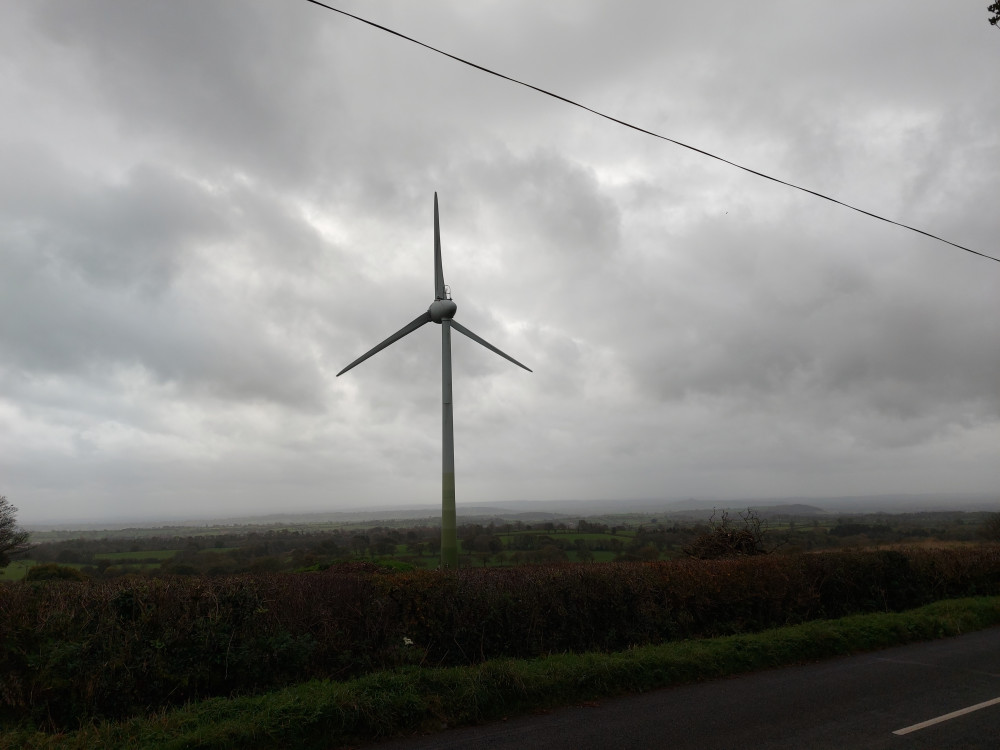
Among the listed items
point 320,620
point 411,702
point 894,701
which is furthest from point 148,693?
point 894,701

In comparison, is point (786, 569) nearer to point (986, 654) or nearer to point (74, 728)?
point (986, 654)

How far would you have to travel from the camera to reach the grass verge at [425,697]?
636 cm

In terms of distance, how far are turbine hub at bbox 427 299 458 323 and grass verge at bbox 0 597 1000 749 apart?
51.1 feet

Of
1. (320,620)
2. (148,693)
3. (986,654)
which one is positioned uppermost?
(320,620)

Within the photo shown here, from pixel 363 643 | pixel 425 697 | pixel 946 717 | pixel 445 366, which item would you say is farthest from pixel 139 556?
pixel 946 717

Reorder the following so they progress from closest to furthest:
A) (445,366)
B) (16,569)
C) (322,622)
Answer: (322,622) → (16,569) → (445,366)

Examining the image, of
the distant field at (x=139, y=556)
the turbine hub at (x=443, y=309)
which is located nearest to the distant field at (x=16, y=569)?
the distant field at (x=139, y=556)

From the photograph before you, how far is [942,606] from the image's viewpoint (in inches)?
566

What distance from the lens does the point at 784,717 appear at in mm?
7508

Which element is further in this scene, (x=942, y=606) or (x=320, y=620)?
(x=942, y=606)

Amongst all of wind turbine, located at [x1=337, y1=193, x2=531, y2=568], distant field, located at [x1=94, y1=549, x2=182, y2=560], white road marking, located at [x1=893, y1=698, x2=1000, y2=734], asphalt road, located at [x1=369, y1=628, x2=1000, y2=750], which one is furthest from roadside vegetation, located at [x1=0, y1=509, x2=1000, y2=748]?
distant field, located at [x1=94, y1=549, x2=182, y2=560]

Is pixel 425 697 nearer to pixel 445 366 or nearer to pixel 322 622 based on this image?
pixel 322 622

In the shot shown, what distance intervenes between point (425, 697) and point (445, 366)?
14.7 metres

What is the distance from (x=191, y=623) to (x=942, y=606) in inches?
626
